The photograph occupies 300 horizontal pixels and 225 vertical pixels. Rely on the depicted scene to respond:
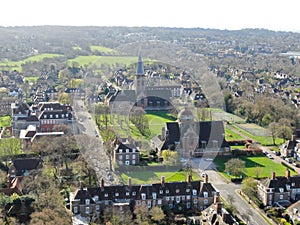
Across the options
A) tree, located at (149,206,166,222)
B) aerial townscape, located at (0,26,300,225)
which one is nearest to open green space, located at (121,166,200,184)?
aerial townscape, located at (0,26,300,225)

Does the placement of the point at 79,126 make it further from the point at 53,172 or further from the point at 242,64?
the point at 242,64

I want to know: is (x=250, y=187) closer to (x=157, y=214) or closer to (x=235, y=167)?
(x=235, y=167)

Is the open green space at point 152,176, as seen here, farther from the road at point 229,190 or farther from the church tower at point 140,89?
the church tower at point 140,89

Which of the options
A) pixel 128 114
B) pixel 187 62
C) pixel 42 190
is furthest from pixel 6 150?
pixel 187 62

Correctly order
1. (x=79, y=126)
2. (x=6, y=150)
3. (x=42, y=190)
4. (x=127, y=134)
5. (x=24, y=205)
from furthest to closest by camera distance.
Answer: (x=79, y=126)
(x=127, y=134)
(x=6, y=150)
(x=42, y=190)
(x=24, y=205)

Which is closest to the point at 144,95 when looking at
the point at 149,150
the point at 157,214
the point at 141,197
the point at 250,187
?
the point at 149,150

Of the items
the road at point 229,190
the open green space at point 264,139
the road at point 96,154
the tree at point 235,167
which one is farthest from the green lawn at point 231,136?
the road at point 96,154

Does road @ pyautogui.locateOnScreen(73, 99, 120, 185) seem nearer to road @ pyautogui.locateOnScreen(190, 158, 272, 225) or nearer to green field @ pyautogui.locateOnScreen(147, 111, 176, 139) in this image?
green field @ pyautogui.locateOnScreen(147, 111, 176, 139)
